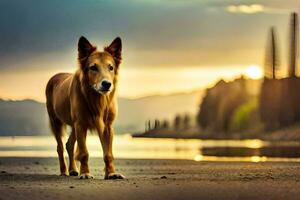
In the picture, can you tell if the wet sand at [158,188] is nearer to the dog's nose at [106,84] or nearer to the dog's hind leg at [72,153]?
the dog's hind leg at [72,153]

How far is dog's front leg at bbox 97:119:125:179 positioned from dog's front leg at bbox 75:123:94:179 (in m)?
0.39

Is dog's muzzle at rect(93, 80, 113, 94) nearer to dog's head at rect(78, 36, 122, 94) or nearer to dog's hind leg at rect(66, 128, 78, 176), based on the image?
dog's head at rect(78, 36, 122, 94)

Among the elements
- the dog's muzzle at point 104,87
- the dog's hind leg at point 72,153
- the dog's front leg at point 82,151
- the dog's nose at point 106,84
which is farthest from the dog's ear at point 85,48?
the dog's hind leg at point 72,153

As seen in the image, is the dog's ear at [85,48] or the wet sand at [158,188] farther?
the dog's ear at [85,48]

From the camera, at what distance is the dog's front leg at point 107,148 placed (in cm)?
1978

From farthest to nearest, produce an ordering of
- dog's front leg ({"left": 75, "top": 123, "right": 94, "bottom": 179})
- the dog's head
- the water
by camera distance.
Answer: the water < dog's front leg ({"left": 75, "top": 123, "right": 94, "bottom": 179}) < the dog's head

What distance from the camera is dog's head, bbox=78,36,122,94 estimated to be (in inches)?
779

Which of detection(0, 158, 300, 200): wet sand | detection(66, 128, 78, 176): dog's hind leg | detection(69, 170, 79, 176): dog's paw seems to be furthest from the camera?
detection(66, 128, 78, 176): dog's hind leg

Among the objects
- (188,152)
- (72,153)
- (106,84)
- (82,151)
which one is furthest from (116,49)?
(188,152)

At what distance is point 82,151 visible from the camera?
66.5ft

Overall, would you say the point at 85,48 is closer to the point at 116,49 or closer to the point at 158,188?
the point at 116,49

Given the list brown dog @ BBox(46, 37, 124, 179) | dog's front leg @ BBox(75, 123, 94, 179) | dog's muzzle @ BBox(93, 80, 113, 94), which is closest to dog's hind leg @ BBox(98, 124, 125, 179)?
brown dog @ BBox(46, 37, 124, 179)

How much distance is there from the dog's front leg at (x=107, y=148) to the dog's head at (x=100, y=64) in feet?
2.79

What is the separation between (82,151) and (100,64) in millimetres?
1823
